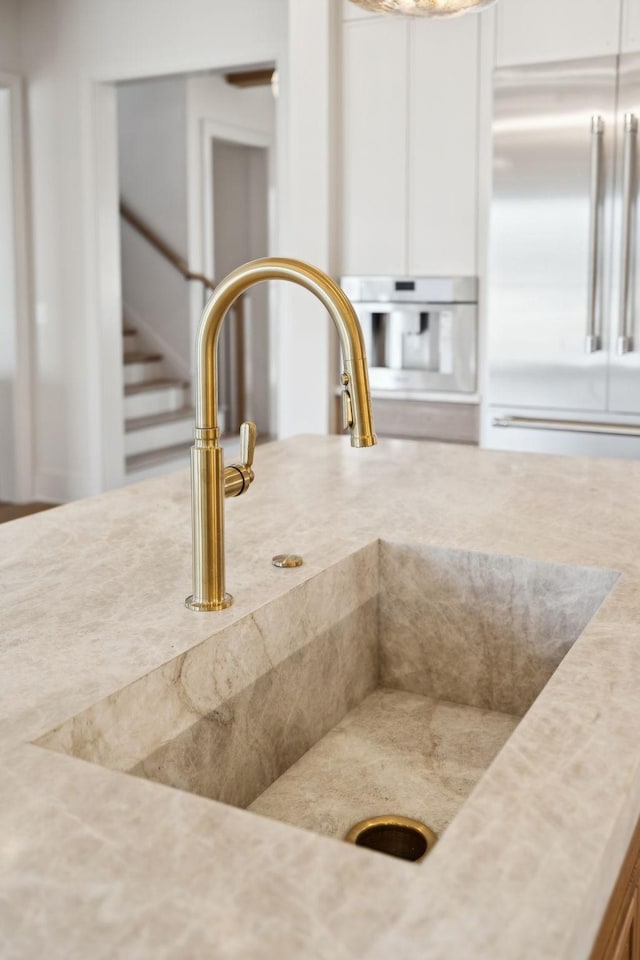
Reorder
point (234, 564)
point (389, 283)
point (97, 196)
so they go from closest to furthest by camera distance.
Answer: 1. point (234, 564)
2. point (389, 283)
3. point (97, 196)

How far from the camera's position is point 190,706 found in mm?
1017

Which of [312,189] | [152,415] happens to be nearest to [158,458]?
[152,415]

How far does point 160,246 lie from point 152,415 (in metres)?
1.24

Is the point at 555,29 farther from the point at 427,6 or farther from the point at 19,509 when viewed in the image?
the point at 19,509

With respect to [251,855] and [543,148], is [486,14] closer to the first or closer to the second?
[543,148]

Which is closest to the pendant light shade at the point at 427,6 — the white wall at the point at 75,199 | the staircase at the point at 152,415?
the white wall at the point at 75,199

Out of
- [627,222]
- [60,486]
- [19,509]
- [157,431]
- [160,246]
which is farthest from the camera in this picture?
[160,246]

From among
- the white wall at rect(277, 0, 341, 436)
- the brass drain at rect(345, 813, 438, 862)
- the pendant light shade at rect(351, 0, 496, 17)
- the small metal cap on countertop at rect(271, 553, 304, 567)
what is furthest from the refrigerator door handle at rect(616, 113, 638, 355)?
the brass drain at rect(345, 813, 438, 862)

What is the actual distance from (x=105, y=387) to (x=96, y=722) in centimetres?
477

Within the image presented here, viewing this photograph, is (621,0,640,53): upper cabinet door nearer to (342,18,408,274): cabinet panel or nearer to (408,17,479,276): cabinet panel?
(408,17,479,276): cabinet panel

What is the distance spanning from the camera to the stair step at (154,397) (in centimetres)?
671

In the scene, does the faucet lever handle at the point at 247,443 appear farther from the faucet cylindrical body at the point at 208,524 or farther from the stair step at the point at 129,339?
the stair step at the point at 129,339

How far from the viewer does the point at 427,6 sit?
168cm

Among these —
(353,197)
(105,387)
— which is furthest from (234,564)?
(105,387)
